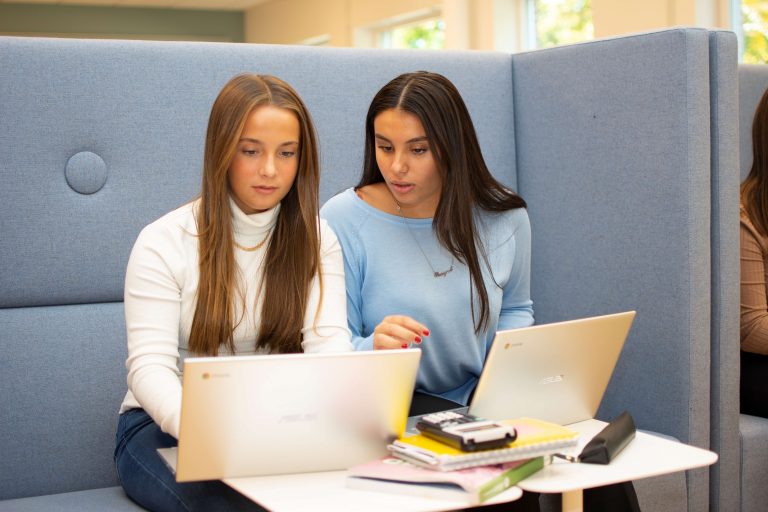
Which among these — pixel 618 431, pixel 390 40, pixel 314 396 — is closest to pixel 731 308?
pixel 618 431

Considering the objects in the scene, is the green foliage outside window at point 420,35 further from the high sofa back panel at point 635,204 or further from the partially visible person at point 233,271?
the partially visible person at point 233,271

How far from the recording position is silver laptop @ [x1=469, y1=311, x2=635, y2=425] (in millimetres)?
1396

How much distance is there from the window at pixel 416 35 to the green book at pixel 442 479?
215 inches

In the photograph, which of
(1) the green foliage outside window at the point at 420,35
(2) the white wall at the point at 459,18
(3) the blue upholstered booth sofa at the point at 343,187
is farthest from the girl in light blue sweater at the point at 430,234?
(1) the green foliage outside window at the point at 420,35

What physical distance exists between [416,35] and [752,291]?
5046 mm

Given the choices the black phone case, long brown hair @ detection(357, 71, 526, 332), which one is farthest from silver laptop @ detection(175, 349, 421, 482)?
long brown hair @ detection(357, 71, 526, 332)

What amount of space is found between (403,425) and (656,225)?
1.00 m

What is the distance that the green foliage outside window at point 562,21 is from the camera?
530 cm

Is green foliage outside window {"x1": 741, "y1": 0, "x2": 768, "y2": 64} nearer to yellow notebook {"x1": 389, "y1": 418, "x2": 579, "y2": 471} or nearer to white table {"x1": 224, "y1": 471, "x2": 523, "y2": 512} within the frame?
yellow notebook {"x1": 389, "y1": 418, "x2": 579, "y2": 471}

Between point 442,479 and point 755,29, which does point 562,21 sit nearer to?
point 755,29

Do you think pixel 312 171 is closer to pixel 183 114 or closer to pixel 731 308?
pixel 183 114

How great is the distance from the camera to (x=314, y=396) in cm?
125

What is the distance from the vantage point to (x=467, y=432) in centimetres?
125

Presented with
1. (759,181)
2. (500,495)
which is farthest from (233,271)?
(759,181)
